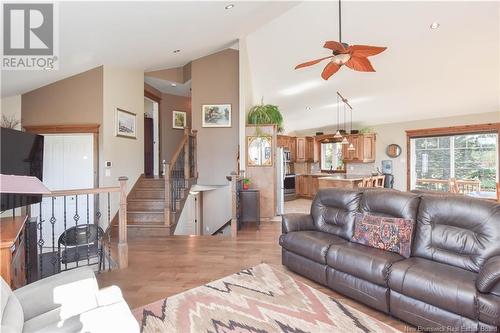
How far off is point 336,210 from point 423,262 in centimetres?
112

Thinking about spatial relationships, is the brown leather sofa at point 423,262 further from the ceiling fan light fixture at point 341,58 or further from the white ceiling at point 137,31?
the white ceiling at point 137,31

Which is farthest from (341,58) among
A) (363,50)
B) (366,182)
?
(366,182)

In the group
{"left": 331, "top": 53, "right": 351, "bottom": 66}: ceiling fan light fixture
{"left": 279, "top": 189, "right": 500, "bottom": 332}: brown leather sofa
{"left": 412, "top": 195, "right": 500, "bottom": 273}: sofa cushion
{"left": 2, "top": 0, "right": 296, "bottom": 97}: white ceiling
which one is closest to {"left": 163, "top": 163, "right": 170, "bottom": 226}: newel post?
{"left": 2, "top": 0, "right": 296, "bottom": 97}: white ceiling

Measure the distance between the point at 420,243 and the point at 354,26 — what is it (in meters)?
3.55

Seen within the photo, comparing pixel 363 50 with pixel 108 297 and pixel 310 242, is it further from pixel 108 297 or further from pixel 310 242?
pixel 108 297

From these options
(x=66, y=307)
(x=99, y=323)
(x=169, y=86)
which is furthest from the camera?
(x=169, y=86)

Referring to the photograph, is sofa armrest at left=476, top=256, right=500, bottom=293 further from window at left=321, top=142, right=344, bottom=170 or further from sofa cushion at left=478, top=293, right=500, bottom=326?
window at left=321, top=142, right=344, bottom=170

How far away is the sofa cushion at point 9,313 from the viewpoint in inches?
45.3

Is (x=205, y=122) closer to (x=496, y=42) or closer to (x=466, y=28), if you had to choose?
(x=466, y=28)

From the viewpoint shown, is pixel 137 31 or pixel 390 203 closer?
pixel 390 203

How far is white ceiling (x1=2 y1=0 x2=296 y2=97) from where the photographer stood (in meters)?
3.23

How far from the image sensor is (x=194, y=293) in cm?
259

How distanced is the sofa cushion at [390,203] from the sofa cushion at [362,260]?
439mm

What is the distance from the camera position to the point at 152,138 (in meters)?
7.28
